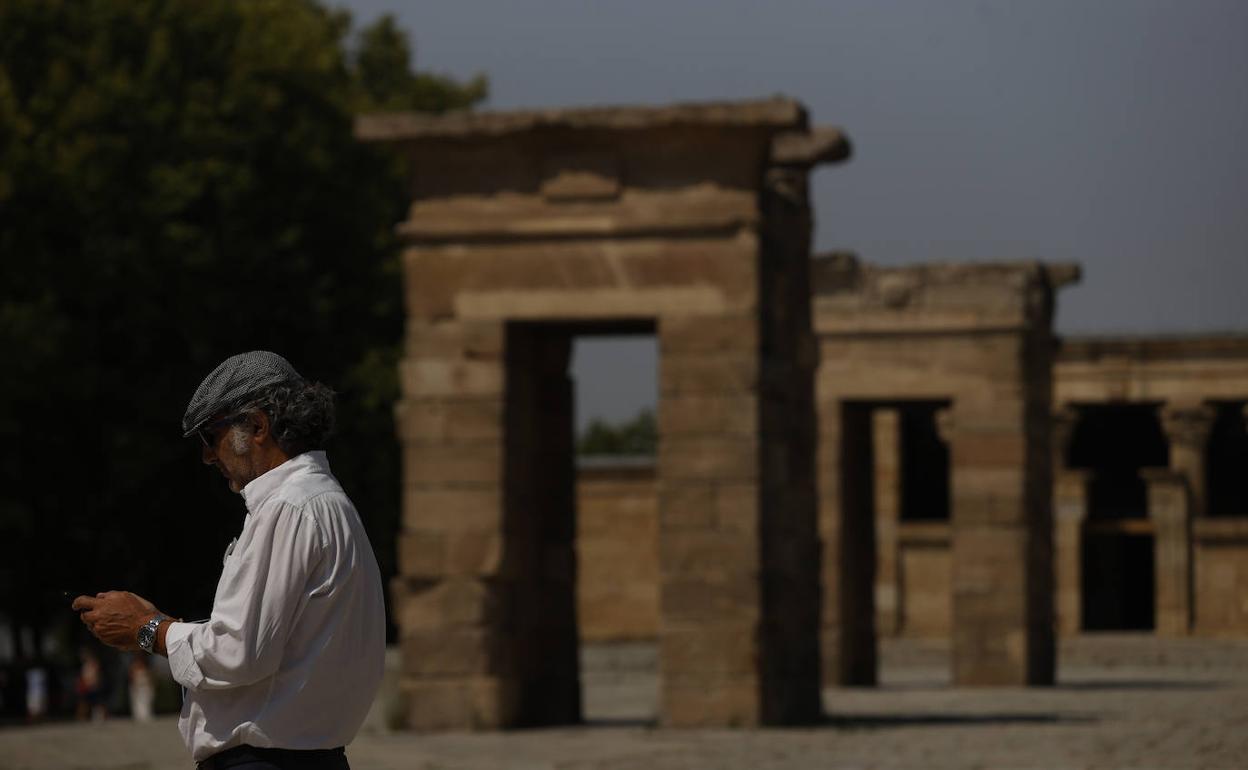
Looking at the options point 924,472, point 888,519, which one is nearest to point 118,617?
point 888,519

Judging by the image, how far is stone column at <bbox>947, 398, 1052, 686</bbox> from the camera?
26.7 metres

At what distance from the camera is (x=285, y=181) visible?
34000 mm

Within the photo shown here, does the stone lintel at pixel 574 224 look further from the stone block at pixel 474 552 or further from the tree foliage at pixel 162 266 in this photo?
the tree foliage at pixel 162 266

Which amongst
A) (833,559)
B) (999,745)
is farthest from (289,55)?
Result: (999,745)

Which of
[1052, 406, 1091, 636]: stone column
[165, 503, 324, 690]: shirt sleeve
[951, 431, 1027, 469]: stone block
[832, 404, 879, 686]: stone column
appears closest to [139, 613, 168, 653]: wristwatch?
[165, 503, 324, 690]: shirt sleeve

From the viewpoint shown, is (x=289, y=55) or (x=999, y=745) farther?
(x=289, y=55)

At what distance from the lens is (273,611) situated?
5098 millimetres

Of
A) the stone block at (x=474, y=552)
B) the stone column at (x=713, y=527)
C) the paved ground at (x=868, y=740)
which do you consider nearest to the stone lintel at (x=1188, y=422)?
the paved ground at (x=868, y=740)

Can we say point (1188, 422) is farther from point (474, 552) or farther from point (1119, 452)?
point (474, 552)

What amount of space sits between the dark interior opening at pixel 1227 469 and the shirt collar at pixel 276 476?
39.0m

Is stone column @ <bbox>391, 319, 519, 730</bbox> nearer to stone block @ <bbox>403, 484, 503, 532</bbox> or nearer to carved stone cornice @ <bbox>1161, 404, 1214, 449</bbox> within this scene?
stone block @ <bbox>403, 484, 503, 532</bbox>

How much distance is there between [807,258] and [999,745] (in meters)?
5.90

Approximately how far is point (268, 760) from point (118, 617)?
482 millimetres

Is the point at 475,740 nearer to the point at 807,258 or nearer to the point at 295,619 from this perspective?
the point at 807,258
